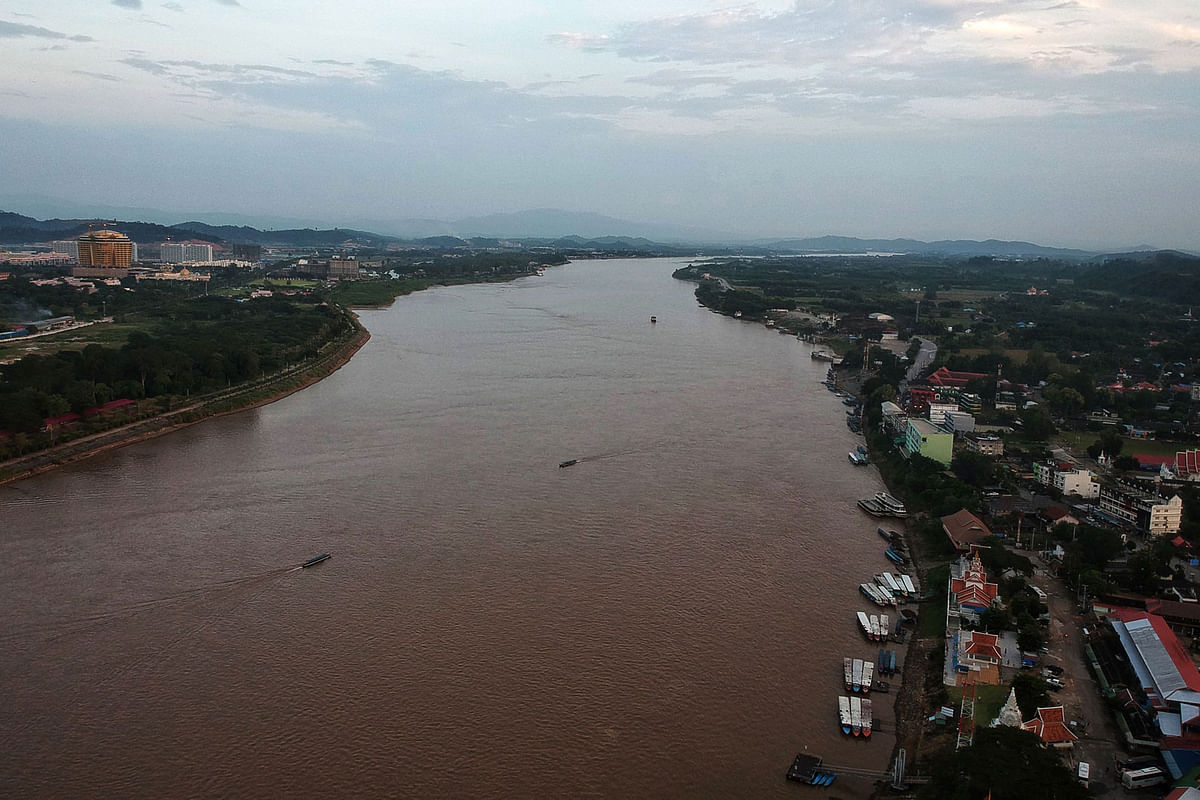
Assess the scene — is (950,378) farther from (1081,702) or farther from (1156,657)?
(1081,702)

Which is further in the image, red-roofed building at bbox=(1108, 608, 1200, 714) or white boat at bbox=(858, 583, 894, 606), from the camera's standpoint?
white boat at bbox=(858, 583, 894, 606)

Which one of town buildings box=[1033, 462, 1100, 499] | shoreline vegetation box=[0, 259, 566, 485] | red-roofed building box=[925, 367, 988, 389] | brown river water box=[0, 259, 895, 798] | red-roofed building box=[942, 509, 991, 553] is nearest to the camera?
brown river water box=[0, 259, 895, 798]

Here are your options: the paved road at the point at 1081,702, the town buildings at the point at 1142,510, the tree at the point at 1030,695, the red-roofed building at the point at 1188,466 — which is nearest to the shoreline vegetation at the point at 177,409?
the tree at the point at 1030,695

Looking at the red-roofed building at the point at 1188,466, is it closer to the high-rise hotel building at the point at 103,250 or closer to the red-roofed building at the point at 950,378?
the red-roofed building at the point at 950,378

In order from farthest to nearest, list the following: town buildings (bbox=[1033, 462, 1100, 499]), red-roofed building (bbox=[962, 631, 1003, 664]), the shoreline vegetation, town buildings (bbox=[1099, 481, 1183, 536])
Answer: the shoreline vegetation < town buildings (bbox=[1033, 462, 1100, 499]) < town buildings (bbox=[1099, 481, 1183, 536]) < red-roofed building (bbox=[962, 631, 1003, 664])

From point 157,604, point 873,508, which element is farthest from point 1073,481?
point 157,604

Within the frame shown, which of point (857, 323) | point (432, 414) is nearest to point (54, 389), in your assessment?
point (432, 414)

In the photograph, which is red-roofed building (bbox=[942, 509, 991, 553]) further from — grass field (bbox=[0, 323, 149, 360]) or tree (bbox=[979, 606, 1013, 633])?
grass field (bbox=[0, 323, 149, 360])

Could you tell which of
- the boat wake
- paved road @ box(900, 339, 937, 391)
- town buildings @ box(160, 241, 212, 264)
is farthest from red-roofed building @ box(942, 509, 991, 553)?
town buildings @ box(160, 241, 212, 264)
